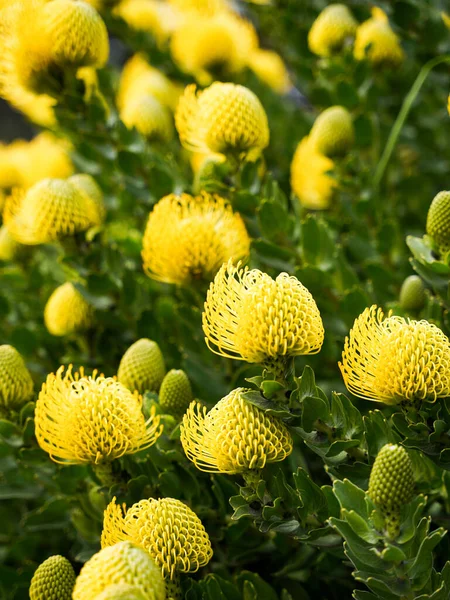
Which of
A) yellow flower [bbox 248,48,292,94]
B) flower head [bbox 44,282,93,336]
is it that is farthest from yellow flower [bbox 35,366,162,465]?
yellow flower [bbox 248,48,292,94]

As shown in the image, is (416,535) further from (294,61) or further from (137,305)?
(294,61)

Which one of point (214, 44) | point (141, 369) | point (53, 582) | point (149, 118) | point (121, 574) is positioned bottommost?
point (53, 582)

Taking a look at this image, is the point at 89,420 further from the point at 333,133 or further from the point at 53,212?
the point at 333,133

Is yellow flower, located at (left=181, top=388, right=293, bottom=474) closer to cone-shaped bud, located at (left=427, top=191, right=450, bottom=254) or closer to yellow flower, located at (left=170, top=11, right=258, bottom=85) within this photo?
cone-shaped bud, located at (left=427, top=191, right=450, bottom=254)

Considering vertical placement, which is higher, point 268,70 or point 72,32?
point 72,32

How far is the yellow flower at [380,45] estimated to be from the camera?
8.69 feet

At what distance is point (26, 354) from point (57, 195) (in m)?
0.60

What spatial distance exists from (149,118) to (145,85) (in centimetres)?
54

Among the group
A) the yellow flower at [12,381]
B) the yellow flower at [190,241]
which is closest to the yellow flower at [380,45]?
the yellow flower at [190,241]

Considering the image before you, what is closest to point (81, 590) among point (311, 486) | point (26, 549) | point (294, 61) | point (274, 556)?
point (311, 486)

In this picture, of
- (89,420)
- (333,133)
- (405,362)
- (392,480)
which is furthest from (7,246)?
(392,480)

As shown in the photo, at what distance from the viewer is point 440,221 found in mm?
1663

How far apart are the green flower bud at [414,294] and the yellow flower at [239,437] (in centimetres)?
61

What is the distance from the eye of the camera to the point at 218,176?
80.0 inches
